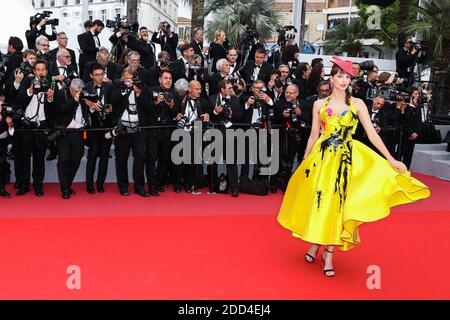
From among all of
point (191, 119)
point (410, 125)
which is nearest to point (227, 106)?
point (191, 119)

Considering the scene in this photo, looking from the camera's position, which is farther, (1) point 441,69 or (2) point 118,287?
(1) point 441,69

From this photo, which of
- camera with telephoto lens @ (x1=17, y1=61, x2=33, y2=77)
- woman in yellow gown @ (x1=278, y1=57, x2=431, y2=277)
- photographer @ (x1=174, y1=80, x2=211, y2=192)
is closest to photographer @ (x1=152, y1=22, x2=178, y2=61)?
photographer @ (x1=174, y1=80, x2=211, y2=192)

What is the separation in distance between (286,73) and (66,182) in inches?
142

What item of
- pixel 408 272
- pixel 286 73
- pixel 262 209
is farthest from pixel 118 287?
pixel 286 73

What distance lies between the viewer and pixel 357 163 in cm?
498

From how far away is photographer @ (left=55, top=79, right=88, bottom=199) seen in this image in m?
7.64

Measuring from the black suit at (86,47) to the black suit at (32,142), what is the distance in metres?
2.46

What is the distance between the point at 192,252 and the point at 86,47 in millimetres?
5620

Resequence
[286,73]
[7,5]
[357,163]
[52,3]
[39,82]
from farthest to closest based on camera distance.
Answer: [52,3]
[7,5]
[286,73]
[39,82]
[357,163]

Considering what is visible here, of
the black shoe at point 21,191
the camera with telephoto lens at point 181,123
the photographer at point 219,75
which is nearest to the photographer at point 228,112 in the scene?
the camera with telephoto lens at point 181,123

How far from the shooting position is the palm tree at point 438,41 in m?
13.8

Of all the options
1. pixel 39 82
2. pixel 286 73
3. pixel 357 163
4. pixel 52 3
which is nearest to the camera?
pixel 357 163

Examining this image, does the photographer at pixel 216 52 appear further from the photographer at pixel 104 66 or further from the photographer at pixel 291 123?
the photographer at pixel 291 123

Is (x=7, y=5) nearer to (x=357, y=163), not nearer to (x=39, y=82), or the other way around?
(x=39, y=82)
